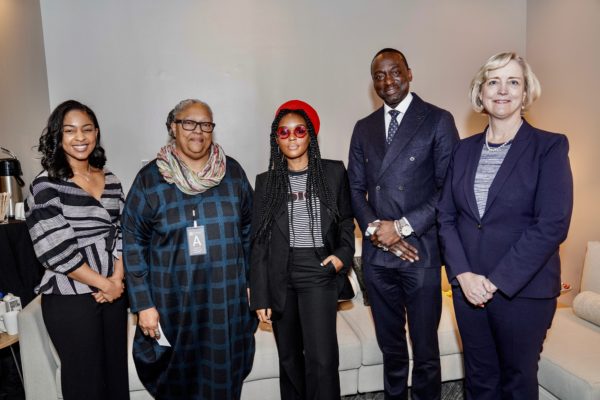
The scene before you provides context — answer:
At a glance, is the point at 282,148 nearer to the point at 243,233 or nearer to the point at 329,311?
the point at 243,233

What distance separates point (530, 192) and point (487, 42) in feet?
10.3

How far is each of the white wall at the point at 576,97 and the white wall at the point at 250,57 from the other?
507mm

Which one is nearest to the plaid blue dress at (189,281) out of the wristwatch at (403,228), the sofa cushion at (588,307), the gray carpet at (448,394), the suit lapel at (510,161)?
the wristwatch at (403,228)

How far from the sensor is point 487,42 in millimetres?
4340

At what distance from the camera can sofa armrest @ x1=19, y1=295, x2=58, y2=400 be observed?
2.36m

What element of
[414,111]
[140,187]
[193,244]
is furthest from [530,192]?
[140,187]

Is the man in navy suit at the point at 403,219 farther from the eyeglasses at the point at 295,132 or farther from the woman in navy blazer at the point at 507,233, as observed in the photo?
the eyeglasses at the point at 295,132

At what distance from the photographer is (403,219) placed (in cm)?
218

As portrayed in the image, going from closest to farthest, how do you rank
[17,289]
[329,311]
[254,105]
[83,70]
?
[329,311] < [17,289] < [83,70] < [254,105]

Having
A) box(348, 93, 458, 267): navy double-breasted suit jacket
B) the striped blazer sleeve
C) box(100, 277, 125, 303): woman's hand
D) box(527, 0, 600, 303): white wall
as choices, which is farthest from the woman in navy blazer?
box(527, 0, 600, 303): white wall

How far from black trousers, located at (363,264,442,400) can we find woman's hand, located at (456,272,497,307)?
31 cm

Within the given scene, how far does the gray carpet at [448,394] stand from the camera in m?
2.84

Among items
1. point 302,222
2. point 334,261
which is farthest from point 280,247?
point 334,261

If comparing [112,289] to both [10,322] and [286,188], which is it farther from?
[10,322]
